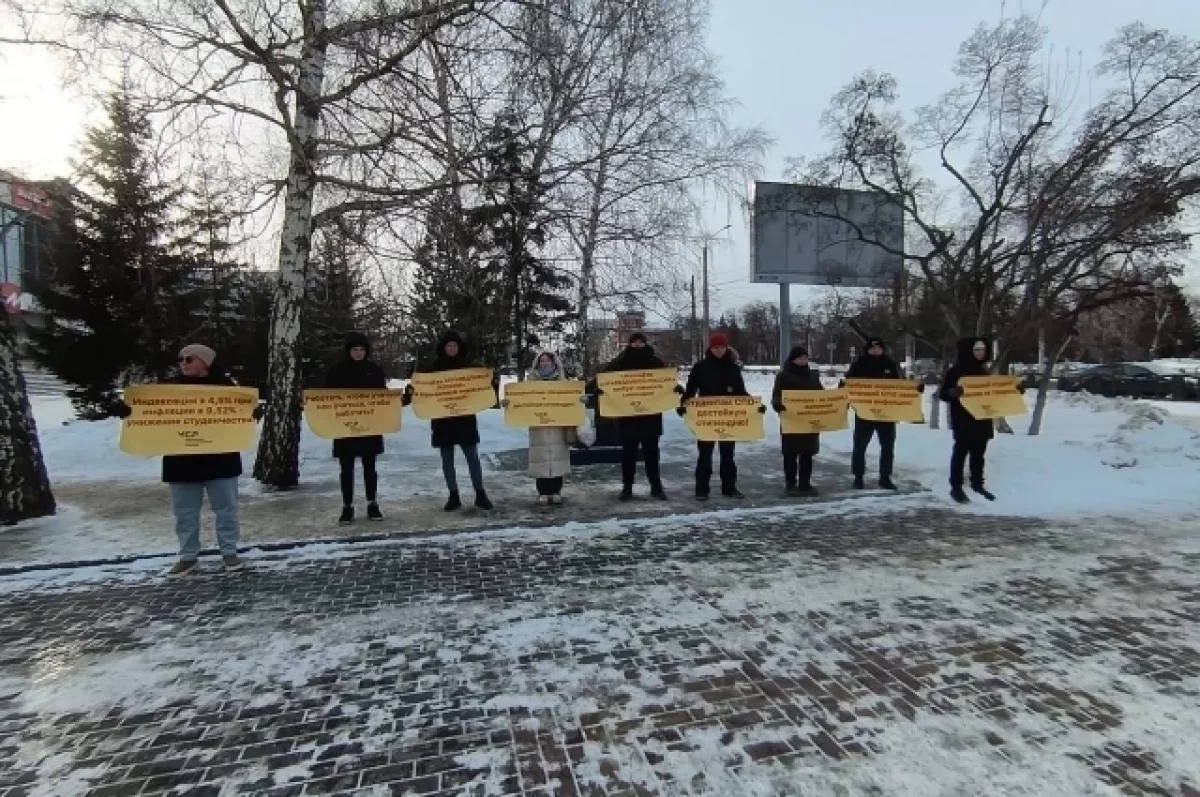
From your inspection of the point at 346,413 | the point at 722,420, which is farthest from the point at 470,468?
the point at 722,420

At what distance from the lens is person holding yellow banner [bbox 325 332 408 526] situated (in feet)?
21.5

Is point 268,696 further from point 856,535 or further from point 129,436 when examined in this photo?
point 856,535

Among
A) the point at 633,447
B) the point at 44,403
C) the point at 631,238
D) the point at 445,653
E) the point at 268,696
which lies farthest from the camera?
the point at 44,403

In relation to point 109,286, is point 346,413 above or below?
below

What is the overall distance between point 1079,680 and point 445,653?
10.5 feet

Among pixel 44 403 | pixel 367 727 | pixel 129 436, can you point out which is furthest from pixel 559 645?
pixel 44 403

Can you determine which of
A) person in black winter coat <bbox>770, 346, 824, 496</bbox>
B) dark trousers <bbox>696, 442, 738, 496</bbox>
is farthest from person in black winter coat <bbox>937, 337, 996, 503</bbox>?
dark trousers <bbox>696, 442, 738, 496</bbox>

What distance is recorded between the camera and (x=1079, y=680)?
10.7 ft

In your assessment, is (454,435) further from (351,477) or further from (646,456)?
(646,456)

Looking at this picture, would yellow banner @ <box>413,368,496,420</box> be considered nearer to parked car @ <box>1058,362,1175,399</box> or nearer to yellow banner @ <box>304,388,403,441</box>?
yellow banner @ <box>304,388,403,441</box>

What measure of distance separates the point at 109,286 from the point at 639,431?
52.7 ft

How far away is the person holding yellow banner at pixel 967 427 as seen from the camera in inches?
279

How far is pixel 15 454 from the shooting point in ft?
21.5

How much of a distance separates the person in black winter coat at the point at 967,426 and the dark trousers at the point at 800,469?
4.81 ft
